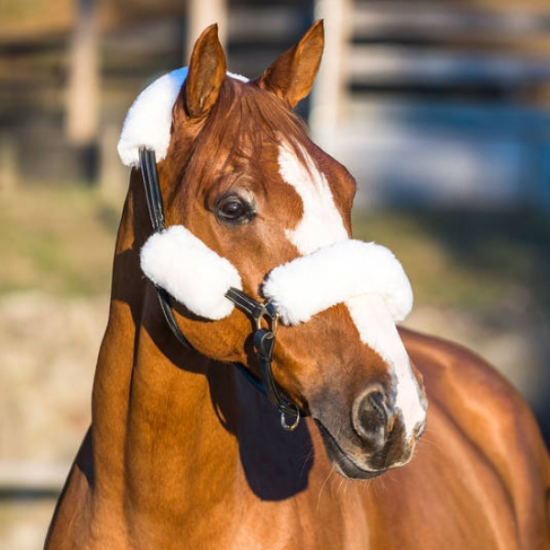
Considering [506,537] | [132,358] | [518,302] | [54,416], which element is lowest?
[54,416]

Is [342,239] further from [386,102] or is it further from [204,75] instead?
[386,102]

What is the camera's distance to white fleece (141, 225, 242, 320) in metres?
2.07

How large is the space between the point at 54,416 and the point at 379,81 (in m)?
5.44

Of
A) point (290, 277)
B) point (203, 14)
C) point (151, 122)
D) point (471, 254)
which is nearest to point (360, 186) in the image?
point (471, 254)

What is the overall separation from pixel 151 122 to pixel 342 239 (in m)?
0.53

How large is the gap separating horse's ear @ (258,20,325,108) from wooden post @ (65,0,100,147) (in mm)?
7521

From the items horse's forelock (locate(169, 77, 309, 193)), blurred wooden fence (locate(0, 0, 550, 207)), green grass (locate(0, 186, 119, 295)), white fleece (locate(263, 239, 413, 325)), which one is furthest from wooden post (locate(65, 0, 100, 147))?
white fleece (locate(263, 239, 413, 325))

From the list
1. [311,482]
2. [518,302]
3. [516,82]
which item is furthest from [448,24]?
[311,482]

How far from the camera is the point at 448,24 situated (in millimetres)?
Answer: 9430

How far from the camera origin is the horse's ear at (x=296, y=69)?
2.39 metres

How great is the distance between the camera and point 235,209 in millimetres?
2051

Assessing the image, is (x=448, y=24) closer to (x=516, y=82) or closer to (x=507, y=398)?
(x=516, y=82)

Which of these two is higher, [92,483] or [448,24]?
[448,24]

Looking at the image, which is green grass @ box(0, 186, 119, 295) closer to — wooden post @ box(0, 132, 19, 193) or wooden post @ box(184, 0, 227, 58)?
wooden post @ box(0, 132, 19, 193)
